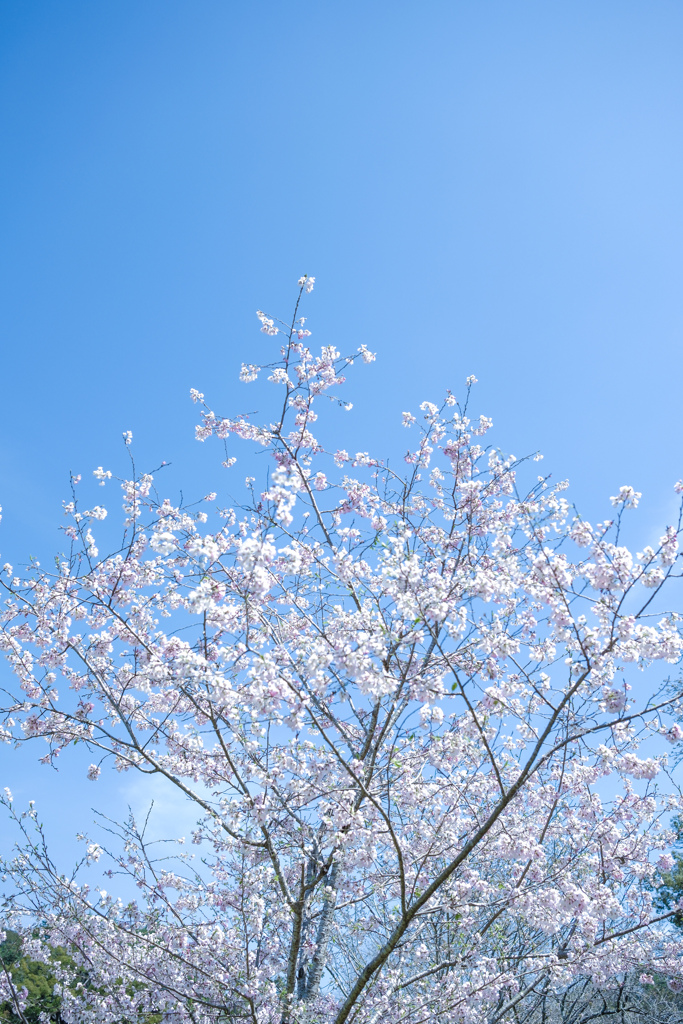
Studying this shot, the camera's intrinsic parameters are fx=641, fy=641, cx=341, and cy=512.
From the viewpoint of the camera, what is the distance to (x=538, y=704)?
698 centimetres

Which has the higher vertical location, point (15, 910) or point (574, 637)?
point (574, 637)

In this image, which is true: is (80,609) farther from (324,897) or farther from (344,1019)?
(344,1019)

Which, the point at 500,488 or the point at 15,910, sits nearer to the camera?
the point at 15,910

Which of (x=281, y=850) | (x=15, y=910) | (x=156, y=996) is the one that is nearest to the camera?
(x=281, y=850)

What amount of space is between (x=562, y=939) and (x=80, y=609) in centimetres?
776

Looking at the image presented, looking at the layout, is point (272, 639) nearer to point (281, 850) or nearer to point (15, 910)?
point (281, 850)

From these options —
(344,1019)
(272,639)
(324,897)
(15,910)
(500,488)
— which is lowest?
(15,910)

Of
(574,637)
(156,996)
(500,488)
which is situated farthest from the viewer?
(500,488)

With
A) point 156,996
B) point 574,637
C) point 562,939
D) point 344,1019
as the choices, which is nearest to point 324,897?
point 344,1019

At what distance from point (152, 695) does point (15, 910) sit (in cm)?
267

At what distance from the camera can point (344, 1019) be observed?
221 inches

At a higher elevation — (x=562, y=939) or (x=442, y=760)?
(x=562, y=939)

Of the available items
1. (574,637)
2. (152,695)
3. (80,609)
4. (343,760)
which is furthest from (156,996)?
(574,637)

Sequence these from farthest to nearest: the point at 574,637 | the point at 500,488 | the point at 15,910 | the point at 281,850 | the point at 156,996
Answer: the point at 500,488
the point at 15,910
the point at 156,996
the point at 281,850
the point at 574,637
